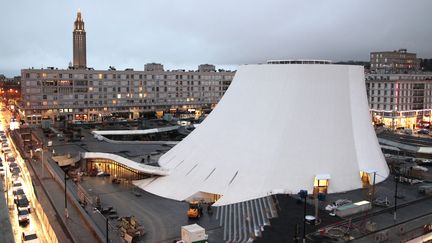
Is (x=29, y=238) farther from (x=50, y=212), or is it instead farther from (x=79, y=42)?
(x=79, y=42)

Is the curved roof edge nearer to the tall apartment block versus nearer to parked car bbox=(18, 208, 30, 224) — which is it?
parked car bbox=(18, 208, 30, 224)

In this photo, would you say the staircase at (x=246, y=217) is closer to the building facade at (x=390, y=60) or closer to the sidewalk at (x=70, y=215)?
the sidewalk at (x=70, y=215)

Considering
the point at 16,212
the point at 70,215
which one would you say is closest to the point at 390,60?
the point at 16,212

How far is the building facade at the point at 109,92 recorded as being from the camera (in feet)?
301

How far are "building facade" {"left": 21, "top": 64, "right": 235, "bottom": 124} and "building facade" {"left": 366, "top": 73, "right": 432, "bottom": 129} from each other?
42282 millimetres

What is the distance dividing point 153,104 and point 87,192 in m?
69.8

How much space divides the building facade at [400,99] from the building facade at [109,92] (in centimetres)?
4228

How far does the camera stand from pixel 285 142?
35.0m

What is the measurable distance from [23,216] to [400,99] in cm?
8455

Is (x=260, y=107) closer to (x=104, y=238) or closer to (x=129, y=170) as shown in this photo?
(x=129, y=170)

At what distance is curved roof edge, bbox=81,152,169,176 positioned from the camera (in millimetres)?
40125

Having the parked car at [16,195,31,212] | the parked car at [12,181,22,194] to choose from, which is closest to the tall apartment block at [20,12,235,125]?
the parked car at [12,181,22,194]

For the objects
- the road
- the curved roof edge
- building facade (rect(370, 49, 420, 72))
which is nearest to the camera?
the road

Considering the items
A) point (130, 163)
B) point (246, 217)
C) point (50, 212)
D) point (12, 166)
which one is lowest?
point (50, 212)
